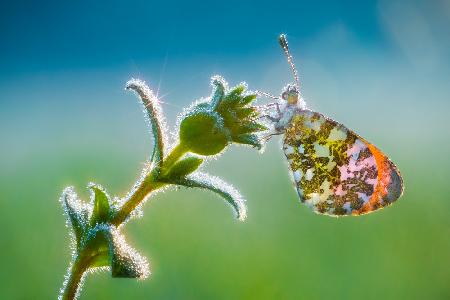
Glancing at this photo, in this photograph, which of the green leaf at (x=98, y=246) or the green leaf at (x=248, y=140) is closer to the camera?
the green leaf at (x=98, y=246)

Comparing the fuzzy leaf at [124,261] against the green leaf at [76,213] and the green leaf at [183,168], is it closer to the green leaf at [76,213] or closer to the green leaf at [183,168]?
the green leaf at [76,213]

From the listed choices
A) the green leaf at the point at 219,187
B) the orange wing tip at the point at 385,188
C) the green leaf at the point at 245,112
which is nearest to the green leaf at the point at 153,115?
the green leaf at the point at 219,187

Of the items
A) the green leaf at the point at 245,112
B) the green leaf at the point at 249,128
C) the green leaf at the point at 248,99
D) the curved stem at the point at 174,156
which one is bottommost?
the curved stem at the point at 174,156

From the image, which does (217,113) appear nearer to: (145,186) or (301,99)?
(145,186)

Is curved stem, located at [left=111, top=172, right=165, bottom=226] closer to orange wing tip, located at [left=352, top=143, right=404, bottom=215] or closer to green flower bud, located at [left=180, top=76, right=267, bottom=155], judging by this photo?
green flower bud, located at [left=180, top=76, right=267, bottom=155]

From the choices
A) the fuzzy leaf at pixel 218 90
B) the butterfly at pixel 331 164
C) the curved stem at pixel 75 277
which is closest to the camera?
the curved stem at pixel 75 277

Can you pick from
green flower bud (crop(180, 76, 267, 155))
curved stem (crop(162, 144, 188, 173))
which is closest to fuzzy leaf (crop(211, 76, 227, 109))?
green flower bud (crop(180, 76, 267, 155))
